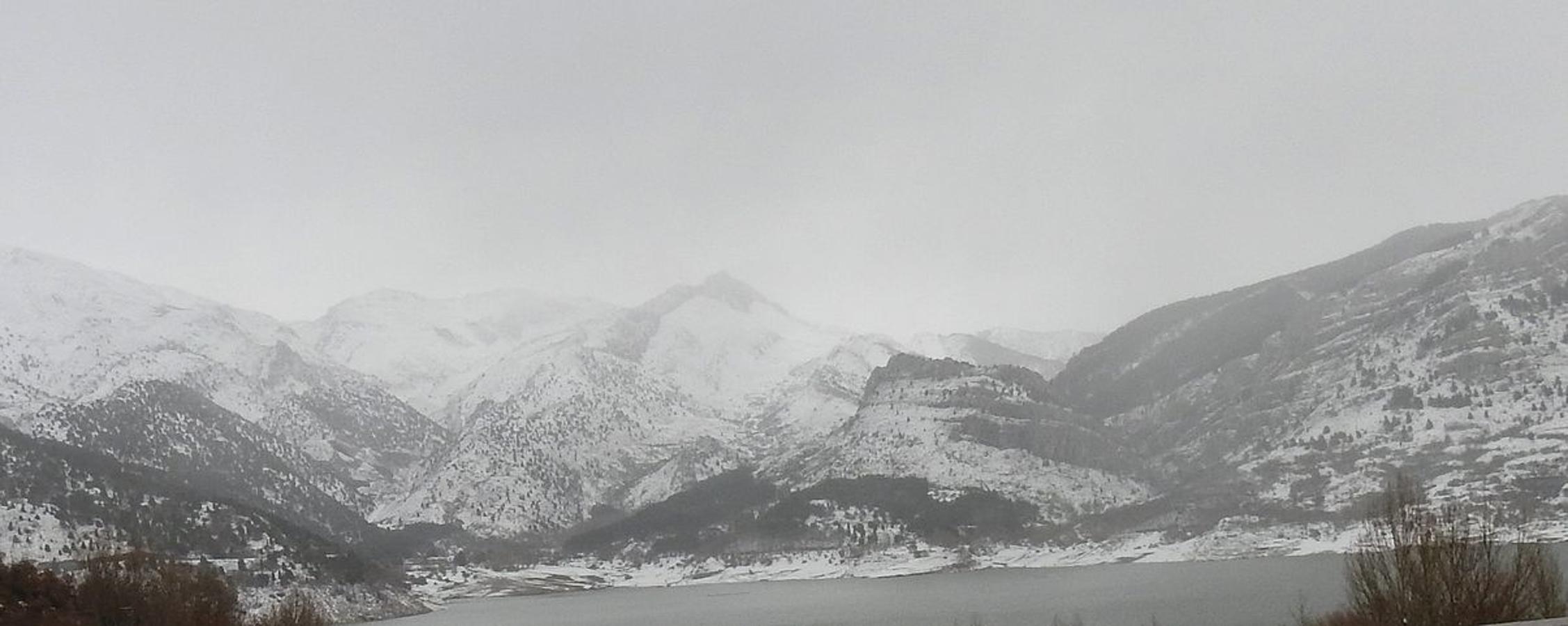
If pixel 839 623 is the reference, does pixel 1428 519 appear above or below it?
above

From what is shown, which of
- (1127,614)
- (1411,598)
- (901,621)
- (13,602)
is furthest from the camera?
(901,621)

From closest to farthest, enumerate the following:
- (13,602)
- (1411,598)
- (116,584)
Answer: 1. (1411,598)
2. (13,602)
3. (116,584)

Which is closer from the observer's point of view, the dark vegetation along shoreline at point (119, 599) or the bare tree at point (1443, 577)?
the bare tree at point (1443, 577)

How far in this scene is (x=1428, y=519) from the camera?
5009 cm

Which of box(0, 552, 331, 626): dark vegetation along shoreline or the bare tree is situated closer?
the bare tree

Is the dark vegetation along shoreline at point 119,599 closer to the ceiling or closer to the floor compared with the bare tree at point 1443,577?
closer to the ceiling


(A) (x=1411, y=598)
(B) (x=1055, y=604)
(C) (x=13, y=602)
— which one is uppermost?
(C) (x=13, y=602)

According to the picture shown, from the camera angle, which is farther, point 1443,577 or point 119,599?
point 119,599

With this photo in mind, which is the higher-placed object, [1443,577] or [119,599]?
[119,599]

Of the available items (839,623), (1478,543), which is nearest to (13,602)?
(839,623)

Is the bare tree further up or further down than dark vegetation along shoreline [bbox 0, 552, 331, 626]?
further down

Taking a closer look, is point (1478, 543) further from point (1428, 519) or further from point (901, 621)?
point (901, 621)

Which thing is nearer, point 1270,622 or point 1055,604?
point 1270,622

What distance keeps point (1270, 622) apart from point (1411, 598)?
263ft
